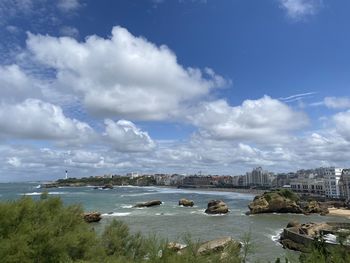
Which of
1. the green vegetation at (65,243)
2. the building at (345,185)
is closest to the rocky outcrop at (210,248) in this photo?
the green vegetation at (65,243)

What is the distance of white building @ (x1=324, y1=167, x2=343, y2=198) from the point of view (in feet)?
571

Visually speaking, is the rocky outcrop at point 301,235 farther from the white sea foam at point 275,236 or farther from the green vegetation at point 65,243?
the green vegetation at point 65,243

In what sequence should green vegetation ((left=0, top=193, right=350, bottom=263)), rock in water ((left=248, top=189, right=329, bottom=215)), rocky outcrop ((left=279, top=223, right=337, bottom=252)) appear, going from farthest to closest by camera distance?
rock in water ((left=248, top=189, right=329, bottom=215)) < rocky outcrop ((left=279, top=223, right=337, bottom=252)) < green vegetation ((left=0, top=193, right=350, bottom=263))

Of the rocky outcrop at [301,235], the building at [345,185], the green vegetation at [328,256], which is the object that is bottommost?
the rocky outcrop at [301,235]

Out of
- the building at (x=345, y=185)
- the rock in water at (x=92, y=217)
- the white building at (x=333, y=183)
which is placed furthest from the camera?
the white building at (x=333, y=183)

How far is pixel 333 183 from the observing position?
583 feet

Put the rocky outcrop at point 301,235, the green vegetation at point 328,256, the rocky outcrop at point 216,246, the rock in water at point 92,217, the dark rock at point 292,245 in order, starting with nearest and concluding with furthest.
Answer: the green vegetation at point 328,256, the rocky outcrop at point 216,246, the dark rock at point 292,245, the rocky outcrop at point 301,235, the rock in water at point 92,217

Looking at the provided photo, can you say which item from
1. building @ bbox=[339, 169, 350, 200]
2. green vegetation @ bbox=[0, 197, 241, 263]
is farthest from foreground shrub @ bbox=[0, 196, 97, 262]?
building @ bbox=[339, 169, 350, 200]

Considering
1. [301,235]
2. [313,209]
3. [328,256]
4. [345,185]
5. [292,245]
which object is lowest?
[292,245]

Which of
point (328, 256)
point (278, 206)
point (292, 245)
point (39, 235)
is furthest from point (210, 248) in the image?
point (278, 206)

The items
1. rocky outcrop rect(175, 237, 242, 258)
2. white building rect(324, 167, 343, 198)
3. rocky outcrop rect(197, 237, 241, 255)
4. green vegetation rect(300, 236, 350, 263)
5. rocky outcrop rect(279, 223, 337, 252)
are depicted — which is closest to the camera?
green vegetation rect(300, 236, 350, 263)

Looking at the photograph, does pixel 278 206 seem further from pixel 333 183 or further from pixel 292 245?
pixel 333 183

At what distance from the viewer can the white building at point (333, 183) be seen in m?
174

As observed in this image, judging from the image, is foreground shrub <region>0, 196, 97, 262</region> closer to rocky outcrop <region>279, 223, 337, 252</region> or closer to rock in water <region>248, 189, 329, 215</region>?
rocky outcrop <region>279, 223, 337, 252</region>
